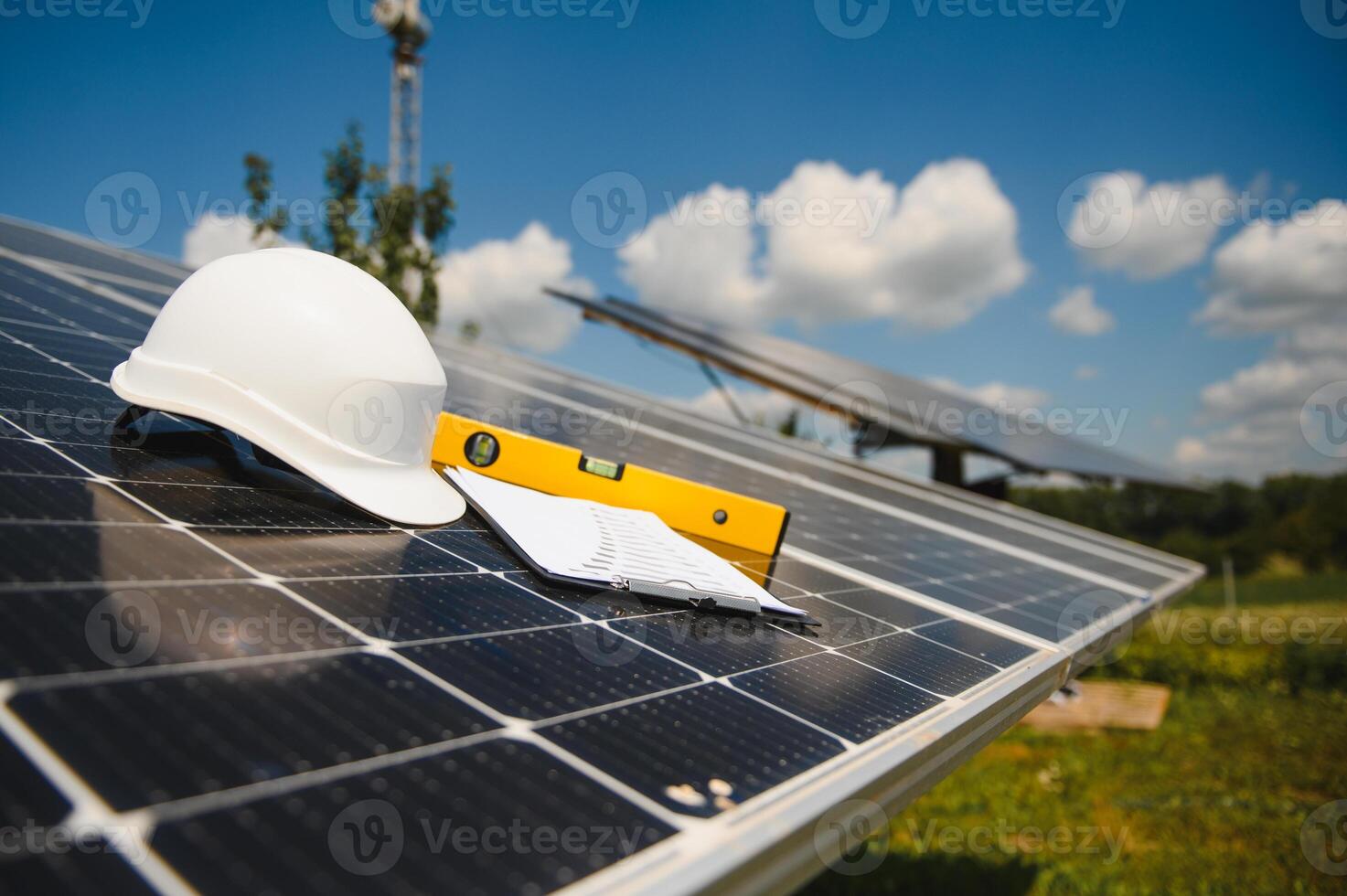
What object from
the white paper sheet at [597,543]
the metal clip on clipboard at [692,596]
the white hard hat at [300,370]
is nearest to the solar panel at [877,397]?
the white paper sheet at [597,543]

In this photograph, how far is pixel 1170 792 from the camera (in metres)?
12.4

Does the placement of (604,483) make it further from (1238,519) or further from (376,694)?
(1238,519)

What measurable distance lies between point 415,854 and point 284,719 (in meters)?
0.36

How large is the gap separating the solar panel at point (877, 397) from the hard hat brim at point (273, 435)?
9.06 metres

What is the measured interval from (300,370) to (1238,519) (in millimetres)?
77569

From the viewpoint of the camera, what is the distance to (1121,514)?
65938 mm

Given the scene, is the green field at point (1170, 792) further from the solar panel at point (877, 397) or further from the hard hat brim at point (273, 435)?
the hard hat brim at point (273, 435)

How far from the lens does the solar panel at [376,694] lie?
109 cm

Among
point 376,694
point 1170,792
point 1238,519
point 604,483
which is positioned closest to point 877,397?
point 1170,792

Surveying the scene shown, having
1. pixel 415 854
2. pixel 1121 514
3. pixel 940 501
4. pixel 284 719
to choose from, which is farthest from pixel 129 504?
pixel 1121 514

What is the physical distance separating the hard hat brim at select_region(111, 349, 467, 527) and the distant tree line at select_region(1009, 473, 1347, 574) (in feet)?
142

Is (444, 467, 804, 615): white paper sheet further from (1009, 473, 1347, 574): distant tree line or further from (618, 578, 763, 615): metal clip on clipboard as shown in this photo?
(1009, 473, 1347, 574): distant tree line

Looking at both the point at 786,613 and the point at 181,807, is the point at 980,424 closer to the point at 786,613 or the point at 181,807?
the point at 786,613

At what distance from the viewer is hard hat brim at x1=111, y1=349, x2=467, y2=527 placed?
252 cm
